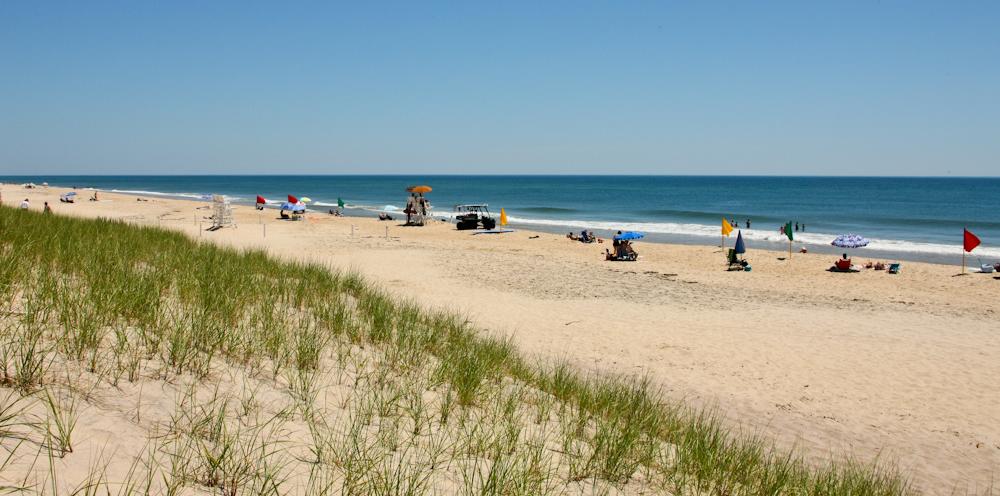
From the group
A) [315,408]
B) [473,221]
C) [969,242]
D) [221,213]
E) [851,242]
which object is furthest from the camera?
[473,221]

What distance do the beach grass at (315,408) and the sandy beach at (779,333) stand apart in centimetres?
176

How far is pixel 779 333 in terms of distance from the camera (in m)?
11.7

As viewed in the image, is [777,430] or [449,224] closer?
[777,430]

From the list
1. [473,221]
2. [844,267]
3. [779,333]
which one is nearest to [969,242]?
[844,267]

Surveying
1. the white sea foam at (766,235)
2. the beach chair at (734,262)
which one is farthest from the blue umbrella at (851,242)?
the beach chair at (734,262)

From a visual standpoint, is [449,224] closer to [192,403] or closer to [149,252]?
[149,252]

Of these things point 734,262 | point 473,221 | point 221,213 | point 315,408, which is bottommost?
point 734,262

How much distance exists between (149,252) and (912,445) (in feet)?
32.6

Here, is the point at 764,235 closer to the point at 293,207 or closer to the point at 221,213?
the point at 293,207

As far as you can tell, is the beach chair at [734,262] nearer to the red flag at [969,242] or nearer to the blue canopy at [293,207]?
the red flag at [969,242]

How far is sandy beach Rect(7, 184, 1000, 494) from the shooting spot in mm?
7238

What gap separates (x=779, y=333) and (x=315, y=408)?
33.4 ft

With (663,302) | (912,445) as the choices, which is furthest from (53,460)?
(663,302)

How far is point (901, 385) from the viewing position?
29.0 ft
